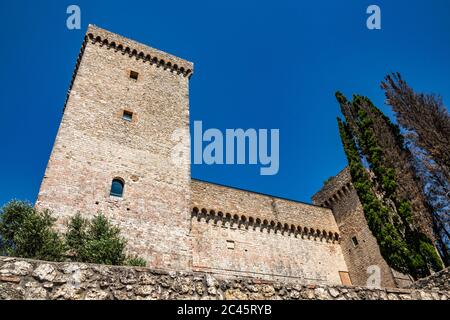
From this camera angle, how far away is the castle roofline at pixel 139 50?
17422 mm

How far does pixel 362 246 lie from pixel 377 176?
6707 mm

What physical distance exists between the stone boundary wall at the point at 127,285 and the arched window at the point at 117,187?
29.6 ft

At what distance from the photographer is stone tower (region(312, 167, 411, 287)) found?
16781 millimetres

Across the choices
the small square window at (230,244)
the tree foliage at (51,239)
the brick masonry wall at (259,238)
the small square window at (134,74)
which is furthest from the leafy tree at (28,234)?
the small square window at (134,74)

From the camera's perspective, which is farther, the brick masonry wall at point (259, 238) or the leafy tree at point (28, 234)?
the brick masonry wall at point (259, 238)

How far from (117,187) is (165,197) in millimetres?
1907

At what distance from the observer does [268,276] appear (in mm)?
16312

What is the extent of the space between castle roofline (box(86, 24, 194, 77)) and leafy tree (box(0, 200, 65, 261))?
10.6 meters

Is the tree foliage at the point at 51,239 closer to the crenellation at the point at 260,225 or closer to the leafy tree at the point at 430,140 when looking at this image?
the crenellation at the point at 260,225

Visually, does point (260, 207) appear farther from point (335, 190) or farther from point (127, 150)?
point (127, 150)

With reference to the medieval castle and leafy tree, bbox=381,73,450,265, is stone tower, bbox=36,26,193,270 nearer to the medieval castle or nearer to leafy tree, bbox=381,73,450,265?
the medieval castle

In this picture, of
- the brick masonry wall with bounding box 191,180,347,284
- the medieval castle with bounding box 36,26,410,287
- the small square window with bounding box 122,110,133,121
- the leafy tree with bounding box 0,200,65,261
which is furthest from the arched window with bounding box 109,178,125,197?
the brick masonry wall with bounding box 191,180,347,284

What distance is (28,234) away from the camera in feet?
29.4

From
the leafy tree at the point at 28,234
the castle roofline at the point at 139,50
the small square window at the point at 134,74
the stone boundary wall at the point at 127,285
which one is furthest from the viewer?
the castle roofline at the point at 139,50
